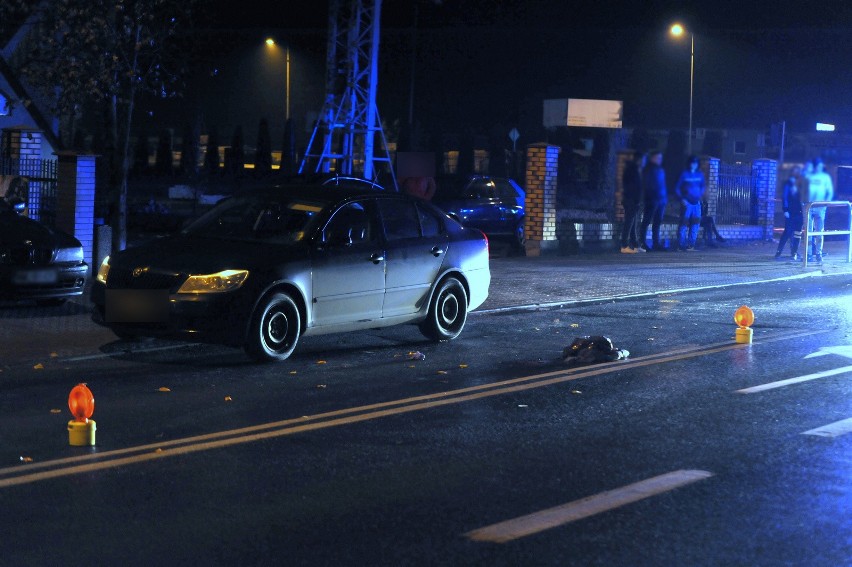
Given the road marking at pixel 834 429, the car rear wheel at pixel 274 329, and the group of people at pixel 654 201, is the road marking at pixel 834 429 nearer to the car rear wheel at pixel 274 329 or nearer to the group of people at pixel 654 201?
→ the car rear wheel at pixel 274 329

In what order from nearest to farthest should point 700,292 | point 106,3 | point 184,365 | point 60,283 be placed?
point 184,365
point 60,283
point 106,3
point 700,292

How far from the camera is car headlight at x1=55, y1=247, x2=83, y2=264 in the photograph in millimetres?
13750

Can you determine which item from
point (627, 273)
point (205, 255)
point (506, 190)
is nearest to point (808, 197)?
point (627, 273)

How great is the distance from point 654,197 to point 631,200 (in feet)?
1.60

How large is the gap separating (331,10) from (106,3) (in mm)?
16150

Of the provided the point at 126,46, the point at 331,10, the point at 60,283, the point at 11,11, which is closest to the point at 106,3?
the point at 126,46

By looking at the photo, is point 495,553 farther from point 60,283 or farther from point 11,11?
point 11,11

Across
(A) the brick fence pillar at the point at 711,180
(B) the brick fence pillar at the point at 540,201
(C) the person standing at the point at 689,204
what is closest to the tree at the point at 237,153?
(A) the brick fence pillar at the point at 711,180

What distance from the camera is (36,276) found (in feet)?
44.2

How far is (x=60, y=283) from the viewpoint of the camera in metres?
13.7

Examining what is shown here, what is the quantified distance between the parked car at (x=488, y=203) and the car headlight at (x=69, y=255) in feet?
39.2

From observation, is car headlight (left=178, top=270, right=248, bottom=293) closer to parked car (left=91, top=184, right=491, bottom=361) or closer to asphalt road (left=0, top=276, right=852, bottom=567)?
parked car (left=91, top=184, right=491, bottom=361)

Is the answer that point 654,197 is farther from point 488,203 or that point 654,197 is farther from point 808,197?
point 488,203

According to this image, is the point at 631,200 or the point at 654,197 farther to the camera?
the point at 631,200
